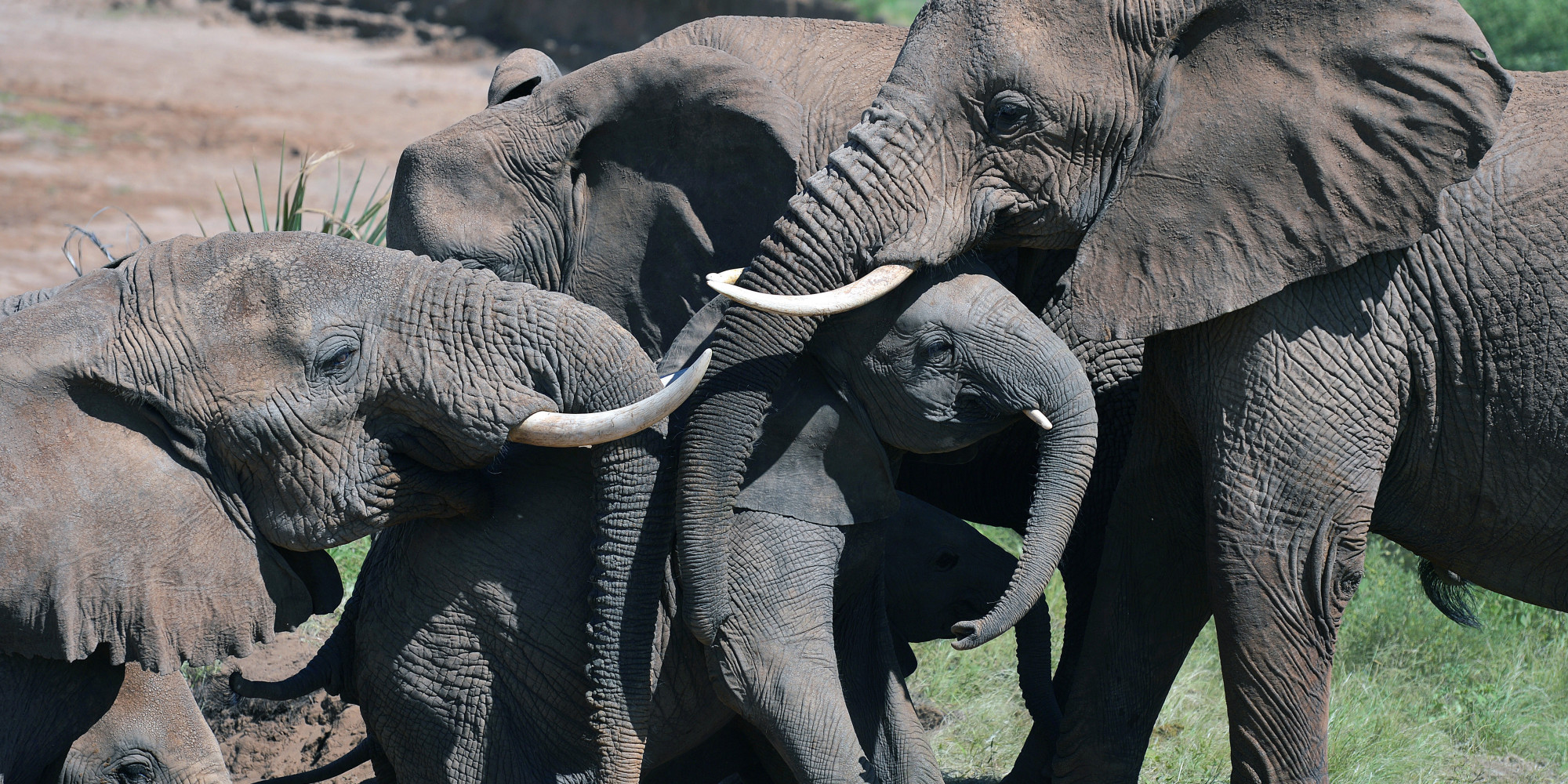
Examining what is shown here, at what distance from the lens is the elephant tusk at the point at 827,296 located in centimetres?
309

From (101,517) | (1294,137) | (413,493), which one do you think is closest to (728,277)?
(413,493)

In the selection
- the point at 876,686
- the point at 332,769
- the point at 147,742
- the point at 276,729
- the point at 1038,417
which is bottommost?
the point at 276,729

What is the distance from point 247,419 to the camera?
2.98 meters

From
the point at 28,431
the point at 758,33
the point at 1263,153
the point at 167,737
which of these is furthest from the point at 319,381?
the point at 1263,153

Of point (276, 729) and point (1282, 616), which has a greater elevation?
point (1282, 616)

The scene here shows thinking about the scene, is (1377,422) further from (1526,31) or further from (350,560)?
(1526,31)

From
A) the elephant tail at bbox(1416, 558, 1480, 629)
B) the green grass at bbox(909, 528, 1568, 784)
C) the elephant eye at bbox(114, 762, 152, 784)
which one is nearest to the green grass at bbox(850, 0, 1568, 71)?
the green grass at bbox(909, 528, 1568, 784)

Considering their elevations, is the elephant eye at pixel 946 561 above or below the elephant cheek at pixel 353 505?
below

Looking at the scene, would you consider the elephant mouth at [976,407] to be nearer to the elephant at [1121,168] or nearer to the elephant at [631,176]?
the elephant at [1121,168]

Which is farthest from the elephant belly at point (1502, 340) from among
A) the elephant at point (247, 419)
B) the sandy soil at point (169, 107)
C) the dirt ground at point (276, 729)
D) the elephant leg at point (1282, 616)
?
the sandy soil at point (169, 107)

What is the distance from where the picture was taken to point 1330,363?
3.21 meters

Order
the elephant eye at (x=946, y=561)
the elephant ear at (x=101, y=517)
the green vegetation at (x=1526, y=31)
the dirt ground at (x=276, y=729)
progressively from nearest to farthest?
the elephant ear at (x=101, y=517), the elephant eye at (x=946, y=561), the dirt ground at (x=276, y=729), the green vegetation at (x=1526, y=31)

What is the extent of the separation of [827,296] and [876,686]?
113cm

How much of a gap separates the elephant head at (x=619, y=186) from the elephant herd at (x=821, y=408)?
0.18m
